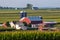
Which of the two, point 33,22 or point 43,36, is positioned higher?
point 43,36

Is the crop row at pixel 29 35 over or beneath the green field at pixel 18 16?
over

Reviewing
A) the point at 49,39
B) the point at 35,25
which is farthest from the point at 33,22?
the point at 49,39

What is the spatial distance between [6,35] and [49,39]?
1.91m

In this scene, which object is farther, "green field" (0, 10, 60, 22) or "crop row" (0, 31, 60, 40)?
"green field" (0, 10, 60, 22)

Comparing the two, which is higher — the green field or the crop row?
the crop row

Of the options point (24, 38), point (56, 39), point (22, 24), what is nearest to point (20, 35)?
point (24, 38)

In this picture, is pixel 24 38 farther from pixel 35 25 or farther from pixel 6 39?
pixel 35 25

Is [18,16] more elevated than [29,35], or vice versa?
[29,35]

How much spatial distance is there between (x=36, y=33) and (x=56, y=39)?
0.93m

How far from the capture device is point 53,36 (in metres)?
9.27

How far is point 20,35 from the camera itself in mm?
9055

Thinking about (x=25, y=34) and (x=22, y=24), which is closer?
(x=25, y=34)

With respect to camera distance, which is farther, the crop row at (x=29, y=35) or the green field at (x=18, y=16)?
the green field at (x=18, y=16)

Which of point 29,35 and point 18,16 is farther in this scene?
point 18,16
